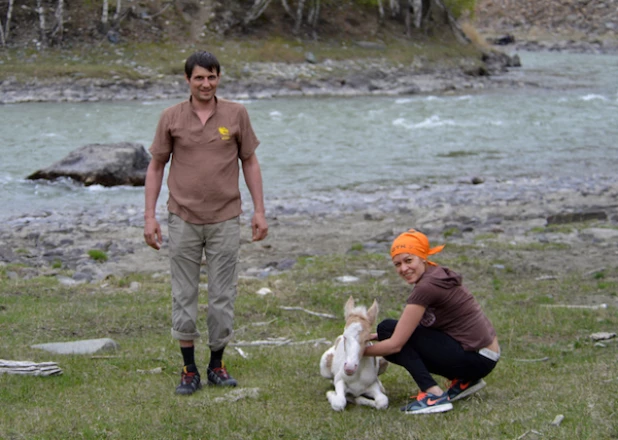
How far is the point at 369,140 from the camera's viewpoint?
97.9ft

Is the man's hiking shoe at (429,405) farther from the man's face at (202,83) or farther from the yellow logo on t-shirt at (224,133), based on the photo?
the man's face at (202,83)

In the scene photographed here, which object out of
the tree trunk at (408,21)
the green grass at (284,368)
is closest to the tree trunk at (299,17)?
the tree trunk at (408,21)

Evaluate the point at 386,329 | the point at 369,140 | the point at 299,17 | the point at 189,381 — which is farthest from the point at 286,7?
the point at 386,329

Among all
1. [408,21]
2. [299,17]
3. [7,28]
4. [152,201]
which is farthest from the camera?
[408,21]

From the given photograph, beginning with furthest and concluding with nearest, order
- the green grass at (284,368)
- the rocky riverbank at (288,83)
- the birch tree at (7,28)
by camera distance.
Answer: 1. the birch tree at (7,28)
2. the rocky riverbank at (288,83)
3. the green grass at (284,368)

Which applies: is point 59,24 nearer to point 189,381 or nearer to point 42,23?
point 42,23

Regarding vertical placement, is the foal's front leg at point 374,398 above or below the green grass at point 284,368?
above

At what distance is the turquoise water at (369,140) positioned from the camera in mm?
22016

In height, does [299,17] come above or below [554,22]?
above

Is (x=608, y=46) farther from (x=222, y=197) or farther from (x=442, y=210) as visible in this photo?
(x=222, y=197)

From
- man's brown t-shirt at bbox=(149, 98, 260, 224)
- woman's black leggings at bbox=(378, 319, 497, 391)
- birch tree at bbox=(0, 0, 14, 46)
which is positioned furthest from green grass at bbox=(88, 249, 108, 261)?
birch tree at bbox=(0, 0, 14, 46)

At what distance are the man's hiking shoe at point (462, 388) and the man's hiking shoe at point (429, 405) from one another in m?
0.29

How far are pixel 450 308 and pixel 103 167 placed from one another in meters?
17.4

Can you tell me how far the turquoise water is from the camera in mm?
22016
